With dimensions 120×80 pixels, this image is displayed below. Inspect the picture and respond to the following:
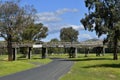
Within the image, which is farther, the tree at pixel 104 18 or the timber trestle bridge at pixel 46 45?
the timber trestle bridge at pixel 46 45

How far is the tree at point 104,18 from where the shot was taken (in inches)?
3110

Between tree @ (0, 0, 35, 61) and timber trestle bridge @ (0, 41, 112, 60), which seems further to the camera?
timber trestle bridge @ (0, 41, 112, 60)

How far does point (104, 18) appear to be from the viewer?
275 feet

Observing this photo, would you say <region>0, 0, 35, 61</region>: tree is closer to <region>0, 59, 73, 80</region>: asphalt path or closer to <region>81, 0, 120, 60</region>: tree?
<region>81, 0, 120, 60</region>: tree

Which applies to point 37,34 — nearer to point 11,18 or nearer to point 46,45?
point 46,45

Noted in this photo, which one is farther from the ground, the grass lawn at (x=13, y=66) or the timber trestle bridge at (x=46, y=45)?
the timber trestle bridge at (x=46, y=45)

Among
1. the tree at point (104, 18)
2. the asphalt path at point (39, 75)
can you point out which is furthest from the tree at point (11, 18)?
the asphalt path at point (39, 75)

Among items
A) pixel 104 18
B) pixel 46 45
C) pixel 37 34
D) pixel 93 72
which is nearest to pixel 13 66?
pixel 93 72

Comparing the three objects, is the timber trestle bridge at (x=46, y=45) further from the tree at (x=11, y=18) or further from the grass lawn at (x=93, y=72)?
the grass lawn at (x=93, y=72)

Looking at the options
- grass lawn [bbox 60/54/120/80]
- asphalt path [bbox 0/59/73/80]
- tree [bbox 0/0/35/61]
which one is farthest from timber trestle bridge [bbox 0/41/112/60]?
asphalt path [bbox 0/59/73/80]

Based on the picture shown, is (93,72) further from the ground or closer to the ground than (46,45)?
closer to the ground

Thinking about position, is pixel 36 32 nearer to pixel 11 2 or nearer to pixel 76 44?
pixel 76 44

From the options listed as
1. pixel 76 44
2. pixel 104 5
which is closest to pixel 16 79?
pixel 104 5

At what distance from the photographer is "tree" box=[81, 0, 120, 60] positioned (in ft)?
259
